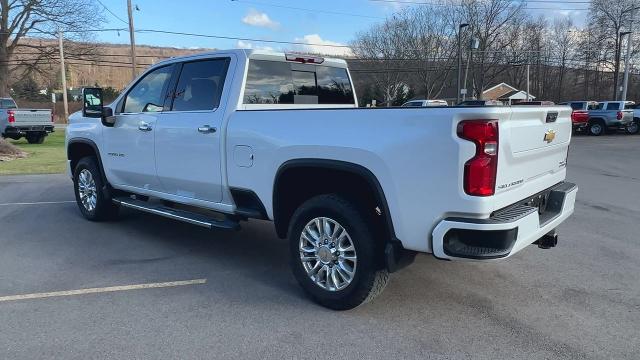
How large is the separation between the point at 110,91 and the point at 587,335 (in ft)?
226

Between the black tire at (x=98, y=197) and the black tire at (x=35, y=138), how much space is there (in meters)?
16.3

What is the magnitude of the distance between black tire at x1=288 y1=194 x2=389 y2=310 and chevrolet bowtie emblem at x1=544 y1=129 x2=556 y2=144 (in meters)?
1.51

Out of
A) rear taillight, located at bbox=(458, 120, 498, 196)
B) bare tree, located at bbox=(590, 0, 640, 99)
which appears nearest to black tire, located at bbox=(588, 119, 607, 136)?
bare tree, located at bbox=(590, 0, 640, 99)

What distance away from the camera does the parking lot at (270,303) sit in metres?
3.32

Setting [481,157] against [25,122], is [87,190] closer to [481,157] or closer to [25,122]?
[481,157]

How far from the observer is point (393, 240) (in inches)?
138

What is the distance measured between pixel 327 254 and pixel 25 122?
19.8 metres

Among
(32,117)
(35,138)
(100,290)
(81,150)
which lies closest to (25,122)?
(32,117)

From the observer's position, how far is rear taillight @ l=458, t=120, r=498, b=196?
3029 millimetres

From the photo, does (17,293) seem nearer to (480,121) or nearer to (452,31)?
(480,121)

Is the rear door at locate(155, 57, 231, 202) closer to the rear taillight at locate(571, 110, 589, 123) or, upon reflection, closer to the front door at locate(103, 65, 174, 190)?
the front door at locate(103, 65, 174, 190)

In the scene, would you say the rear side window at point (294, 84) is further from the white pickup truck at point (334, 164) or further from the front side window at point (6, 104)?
the front side window at point (6, 104)

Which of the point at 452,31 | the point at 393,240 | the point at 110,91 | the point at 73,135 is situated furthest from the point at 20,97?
the point at 393,240

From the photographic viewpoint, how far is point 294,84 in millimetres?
5316
